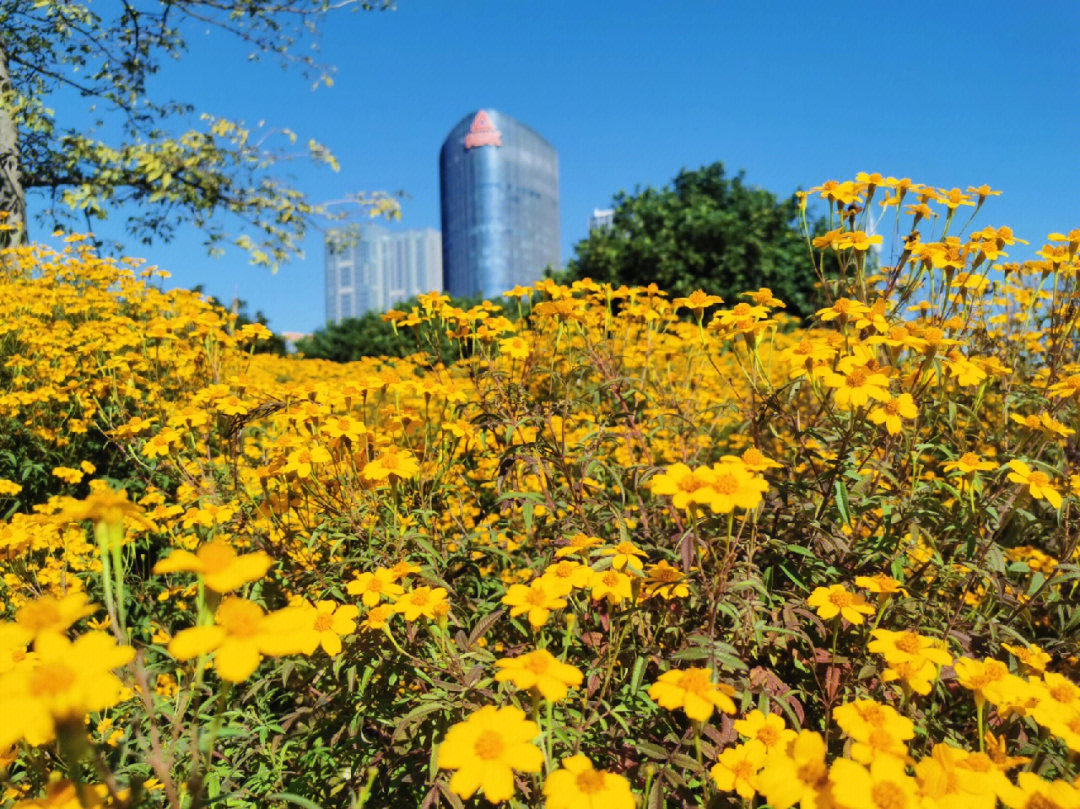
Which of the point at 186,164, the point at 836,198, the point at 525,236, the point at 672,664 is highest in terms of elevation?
the point at 525,236

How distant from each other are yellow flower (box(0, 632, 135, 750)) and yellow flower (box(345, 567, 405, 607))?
663 millimetres

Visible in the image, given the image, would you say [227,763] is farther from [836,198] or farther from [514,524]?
[836,198]

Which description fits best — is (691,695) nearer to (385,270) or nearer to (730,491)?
(730,491)

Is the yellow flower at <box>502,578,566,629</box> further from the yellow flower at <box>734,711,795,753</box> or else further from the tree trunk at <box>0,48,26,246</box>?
the tree trunk at <box>0,48,26,246</box>

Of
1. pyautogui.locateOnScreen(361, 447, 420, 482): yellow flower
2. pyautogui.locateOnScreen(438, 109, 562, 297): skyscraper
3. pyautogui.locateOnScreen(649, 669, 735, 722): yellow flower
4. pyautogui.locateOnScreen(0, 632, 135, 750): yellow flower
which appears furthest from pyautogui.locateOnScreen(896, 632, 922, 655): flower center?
pyautogui.locateOnScreen(438, 109, 562, 297): skyscraper

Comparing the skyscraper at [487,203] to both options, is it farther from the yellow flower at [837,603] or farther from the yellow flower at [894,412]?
the yellow flower at [837,603]

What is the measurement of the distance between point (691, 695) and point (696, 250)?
15551 millimetres

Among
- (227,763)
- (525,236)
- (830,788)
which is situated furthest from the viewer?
(525,236)

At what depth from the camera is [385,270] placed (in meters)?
131

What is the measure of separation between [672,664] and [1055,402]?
1680 millimetres

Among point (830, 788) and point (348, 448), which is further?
point (348, 448)

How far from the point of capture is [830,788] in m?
0.81

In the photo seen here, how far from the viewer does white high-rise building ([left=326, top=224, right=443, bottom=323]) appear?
5002 inches

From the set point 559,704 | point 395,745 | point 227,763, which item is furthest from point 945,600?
point 227,763
